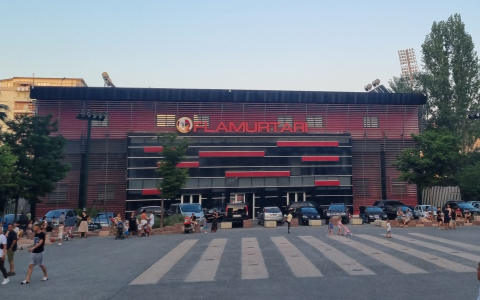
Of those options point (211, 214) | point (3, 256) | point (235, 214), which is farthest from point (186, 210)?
point (3, 256)

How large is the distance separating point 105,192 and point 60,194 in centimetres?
418

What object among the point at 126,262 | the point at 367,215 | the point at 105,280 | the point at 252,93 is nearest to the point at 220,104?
the point at 252,93

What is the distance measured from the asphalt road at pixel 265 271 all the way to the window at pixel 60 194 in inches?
909

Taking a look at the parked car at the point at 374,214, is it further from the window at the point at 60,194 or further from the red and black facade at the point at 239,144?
the window at the point at 60,194

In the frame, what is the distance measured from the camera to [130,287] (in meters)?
11.4

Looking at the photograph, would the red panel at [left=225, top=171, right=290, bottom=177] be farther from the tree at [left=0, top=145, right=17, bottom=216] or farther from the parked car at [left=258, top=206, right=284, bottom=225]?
the tree at [left=0, top=145, right=17, bottom=216]

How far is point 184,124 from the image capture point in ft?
153

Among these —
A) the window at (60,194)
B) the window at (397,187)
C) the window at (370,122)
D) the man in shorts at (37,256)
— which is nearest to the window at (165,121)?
the window at (60,194)

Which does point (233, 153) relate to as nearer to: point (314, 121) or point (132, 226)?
point (314, 121)

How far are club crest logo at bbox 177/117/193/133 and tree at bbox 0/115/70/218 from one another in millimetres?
14818

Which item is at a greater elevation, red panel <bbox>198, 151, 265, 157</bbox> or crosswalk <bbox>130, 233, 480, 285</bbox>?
red panel <bbox>198, 151, 265, 157</bbox>

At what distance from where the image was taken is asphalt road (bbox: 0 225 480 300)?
10320 mm

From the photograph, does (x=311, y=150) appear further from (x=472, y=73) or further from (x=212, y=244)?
(x=212, y=244)

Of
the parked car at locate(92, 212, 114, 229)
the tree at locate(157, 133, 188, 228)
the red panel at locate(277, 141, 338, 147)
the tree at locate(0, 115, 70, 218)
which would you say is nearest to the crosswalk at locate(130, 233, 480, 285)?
the tree at locate(157, 133, 188, 228)
